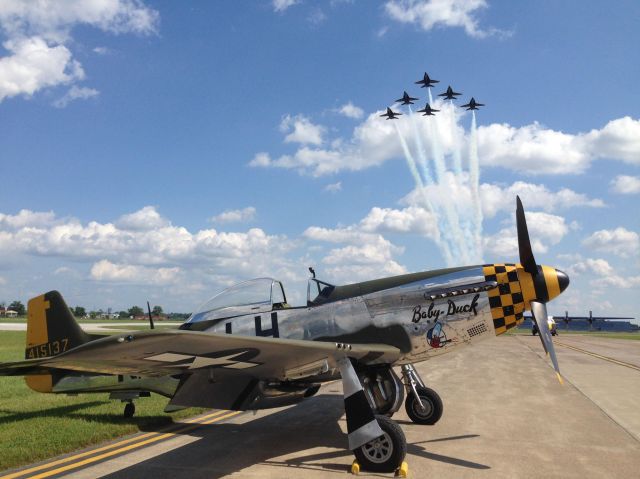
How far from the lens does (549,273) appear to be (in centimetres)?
682

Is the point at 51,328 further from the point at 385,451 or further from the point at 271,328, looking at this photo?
the point at 385,451

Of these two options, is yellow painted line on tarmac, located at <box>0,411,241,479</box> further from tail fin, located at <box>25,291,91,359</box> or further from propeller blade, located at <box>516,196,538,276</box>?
propeller blade, located at <box>516,196,538,276</box>

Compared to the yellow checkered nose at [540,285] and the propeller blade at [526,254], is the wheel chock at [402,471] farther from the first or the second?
the propeller blade at [526,254]

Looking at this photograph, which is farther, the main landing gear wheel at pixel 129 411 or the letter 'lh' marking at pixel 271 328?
the main landing gear wheel at pixel 129 411

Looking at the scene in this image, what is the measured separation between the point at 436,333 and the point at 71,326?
19.8 ft

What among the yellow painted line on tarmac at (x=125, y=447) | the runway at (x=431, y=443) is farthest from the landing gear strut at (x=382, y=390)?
the yellow painted line on tarmac at (x=125, y=447)

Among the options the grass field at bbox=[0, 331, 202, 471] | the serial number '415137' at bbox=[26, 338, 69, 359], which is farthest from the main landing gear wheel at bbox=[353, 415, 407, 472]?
the serial number '415137' at bbox=[26, 338, 69, 359]

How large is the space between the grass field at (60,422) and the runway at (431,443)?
1.24ft

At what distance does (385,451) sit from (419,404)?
2692mm

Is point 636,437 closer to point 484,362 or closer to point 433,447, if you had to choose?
point 433,447

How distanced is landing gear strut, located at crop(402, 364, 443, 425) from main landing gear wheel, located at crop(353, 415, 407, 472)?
8.13 feet

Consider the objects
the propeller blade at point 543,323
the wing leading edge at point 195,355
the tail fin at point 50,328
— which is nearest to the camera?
the wing leading edge at point 195,355

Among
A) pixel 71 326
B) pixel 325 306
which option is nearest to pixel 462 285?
pixel 325 306

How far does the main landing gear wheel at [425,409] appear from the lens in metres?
8.01
